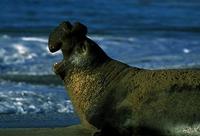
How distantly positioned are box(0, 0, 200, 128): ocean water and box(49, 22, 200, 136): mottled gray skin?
90 cm

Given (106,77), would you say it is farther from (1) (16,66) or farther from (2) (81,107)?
(1) (16,66)

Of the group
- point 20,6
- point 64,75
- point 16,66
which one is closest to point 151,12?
point 20,6

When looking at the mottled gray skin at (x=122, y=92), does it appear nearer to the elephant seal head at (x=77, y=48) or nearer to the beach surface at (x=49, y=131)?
the elephant seal head at (x=77, y=48)

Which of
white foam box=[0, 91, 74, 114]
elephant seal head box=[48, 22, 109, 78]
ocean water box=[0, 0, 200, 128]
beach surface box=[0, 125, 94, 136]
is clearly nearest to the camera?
beach surface box=[0, 125, 94, 136]

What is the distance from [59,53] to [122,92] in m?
7.72

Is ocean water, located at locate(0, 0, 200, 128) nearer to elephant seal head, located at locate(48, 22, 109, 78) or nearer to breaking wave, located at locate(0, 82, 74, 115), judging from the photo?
breaking wave, located at locate(0, 82, 74, 115)

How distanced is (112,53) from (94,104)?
311 inches

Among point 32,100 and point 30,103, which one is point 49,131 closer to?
point 30,103

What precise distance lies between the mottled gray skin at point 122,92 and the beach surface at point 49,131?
0.11 meters

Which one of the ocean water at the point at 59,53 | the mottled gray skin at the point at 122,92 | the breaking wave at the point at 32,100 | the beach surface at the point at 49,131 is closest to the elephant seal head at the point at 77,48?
the mottled gray skin at the point at 122,92

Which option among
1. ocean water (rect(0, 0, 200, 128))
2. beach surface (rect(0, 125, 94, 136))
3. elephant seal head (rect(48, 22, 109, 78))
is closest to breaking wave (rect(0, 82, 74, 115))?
ocean water (rect(0, 0, 200, 128))

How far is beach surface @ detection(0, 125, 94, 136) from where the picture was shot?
21.4 ft

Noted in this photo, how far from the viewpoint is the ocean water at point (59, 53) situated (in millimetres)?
8320

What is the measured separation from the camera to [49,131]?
670cm
